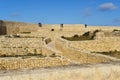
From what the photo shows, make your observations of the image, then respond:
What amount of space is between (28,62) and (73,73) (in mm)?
9354

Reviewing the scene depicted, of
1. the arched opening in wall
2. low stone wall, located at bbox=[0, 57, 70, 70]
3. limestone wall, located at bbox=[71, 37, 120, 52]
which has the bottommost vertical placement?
low stone wall, located at bbox=[0, 57, 70, 70]

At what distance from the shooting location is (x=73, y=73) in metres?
4.85

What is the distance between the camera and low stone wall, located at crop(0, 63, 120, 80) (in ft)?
14.6

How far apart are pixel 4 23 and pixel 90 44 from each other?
2044cm

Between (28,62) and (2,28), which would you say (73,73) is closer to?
(28,62)

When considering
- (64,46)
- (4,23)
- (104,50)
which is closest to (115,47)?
(104,50)

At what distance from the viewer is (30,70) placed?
4695 mm

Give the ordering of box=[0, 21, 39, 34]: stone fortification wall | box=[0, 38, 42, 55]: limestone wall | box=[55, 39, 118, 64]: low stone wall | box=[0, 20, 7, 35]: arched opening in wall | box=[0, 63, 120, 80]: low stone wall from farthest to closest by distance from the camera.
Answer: box=[0, 21, 39, 34]: stone fortification wall < box=[0, 20, 7, 35]: arched opening in wall < box=[0, 38, 42, 55]: limestone wall < box=[55, 39, 118, 64]: low stone wall < box=[0, 63, 120, 80]: low stone wall

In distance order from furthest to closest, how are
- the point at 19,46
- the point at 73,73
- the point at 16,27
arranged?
the point at 16,27 → the point at 19,46 → the point at 73,73

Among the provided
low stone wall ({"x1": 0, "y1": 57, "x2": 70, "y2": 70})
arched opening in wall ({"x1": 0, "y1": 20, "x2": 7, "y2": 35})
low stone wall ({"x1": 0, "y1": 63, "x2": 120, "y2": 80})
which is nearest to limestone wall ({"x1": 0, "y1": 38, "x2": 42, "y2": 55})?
low stone wall ({"x1": 0, "y1": 57, "x2": 70, "y2": 70})

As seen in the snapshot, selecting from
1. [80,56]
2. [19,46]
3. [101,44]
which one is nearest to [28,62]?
[80,56]

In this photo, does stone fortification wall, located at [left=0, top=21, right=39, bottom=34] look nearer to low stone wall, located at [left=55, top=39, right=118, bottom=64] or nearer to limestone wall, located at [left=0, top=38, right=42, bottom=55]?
limestone wall, located at [left=0, top=38, right=42, bottom=55]

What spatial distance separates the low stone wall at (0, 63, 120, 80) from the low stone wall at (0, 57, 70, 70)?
28.5 ft

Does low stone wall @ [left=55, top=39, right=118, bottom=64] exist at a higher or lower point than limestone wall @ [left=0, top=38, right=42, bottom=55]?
lower
